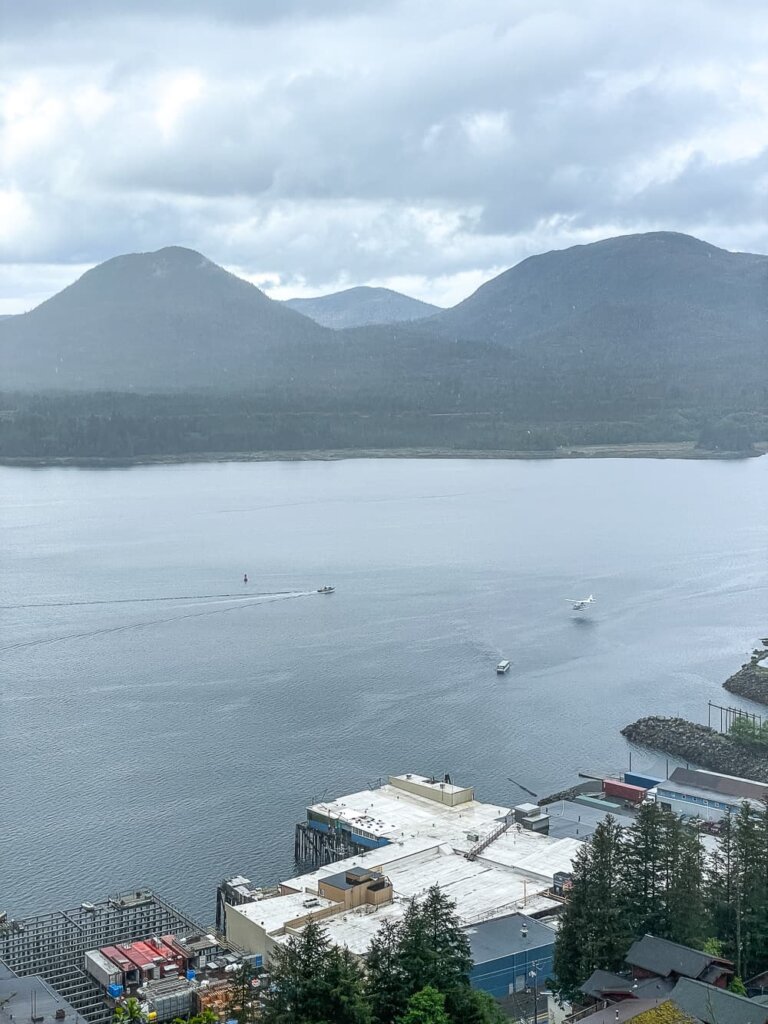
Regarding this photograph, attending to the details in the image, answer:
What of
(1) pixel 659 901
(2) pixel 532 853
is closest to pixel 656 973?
(1) pixel 659 901

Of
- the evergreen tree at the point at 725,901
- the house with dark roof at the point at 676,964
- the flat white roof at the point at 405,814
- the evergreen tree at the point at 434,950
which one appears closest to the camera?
the evergreen tree at the point at 434,950

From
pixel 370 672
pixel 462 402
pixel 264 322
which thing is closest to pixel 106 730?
pixel 370 672

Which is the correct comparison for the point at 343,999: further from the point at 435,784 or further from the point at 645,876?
the point at 435,784

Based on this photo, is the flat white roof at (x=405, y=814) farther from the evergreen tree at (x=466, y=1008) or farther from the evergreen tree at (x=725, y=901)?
the evergreen tree at (x=466, y=1008)

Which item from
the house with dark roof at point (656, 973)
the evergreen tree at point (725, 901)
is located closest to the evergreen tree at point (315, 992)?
the house with dark roof at point (656, 973)

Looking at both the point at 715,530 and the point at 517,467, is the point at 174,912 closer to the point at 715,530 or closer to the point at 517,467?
the point at 715,530

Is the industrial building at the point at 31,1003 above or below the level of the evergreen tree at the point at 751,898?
below

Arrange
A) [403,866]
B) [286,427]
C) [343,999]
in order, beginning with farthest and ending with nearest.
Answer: [286,427]
[403,866]
[343,999]
